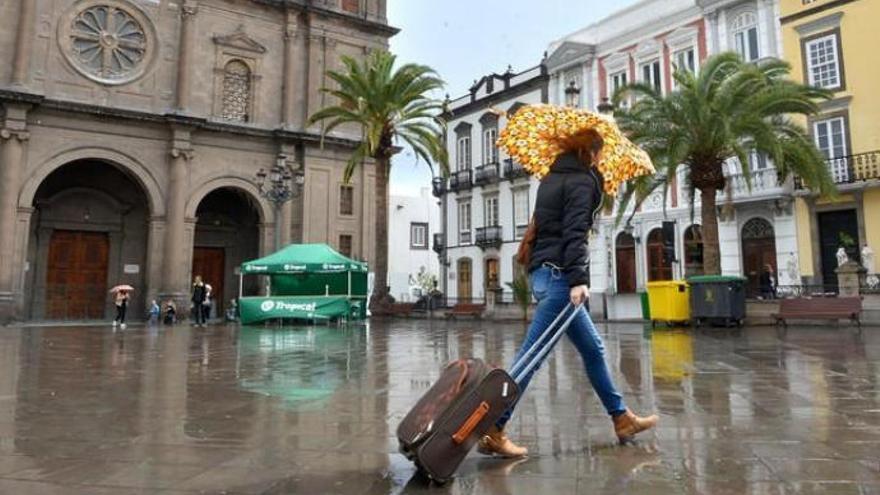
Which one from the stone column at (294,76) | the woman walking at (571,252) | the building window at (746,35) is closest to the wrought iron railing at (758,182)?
the building window at (746,35)

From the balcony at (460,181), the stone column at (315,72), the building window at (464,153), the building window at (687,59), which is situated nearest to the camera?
the building window at (687,59)

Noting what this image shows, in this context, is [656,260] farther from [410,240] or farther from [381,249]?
[410,240]

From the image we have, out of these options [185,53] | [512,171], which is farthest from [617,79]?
[185,53]

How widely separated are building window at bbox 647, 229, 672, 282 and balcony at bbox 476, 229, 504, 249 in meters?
9.86

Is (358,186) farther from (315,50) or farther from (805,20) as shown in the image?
(805,20)

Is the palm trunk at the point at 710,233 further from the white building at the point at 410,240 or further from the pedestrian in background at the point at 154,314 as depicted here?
the white building at the point at 410,240

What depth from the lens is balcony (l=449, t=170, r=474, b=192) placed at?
39844mm

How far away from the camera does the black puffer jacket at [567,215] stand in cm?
363

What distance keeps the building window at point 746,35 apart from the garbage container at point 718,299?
46.8 ft

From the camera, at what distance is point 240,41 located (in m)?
28.7

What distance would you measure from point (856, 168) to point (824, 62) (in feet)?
15.7

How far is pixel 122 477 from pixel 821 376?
679 centimetres

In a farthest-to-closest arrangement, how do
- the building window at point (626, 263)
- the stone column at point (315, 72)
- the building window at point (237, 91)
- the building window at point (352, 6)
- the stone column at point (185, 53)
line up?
the building window at point (352, 6) → the building window at point (626, 263) → the stone column at point (315, 72) → the building window at point (237, 91) → the stone column at point (185, 53)

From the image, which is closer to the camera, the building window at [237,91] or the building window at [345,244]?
the building window at [237,91]
